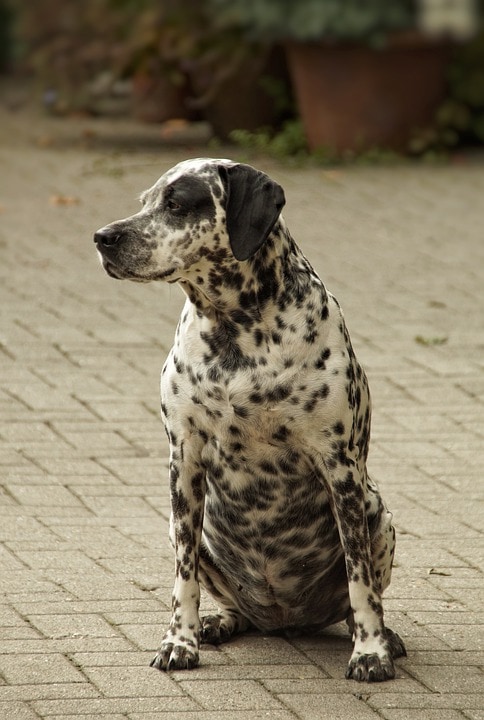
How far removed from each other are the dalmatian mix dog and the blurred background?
7511 millimetres

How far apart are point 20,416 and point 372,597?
9.73ft

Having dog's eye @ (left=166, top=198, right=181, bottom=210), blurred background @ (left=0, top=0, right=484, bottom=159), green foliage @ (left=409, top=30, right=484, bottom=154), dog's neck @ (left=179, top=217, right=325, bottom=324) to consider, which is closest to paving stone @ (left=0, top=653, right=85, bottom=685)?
dog's neck @ (left=179, top=217, right=325, bottom=324)

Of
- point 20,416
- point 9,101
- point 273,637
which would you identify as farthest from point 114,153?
point 273,637

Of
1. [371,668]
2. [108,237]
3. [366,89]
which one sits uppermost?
[108,237]

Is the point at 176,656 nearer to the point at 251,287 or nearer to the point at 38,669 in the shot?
the point at 38,669

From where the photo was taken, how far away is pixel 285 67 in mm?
13344

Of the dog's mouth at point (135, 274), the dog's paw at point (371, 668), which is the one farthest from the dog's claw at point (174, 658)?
the dog's mouth at point (135, 274)

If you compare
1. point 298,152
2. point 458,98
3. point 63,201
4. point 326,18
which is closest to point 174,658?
point 63,201

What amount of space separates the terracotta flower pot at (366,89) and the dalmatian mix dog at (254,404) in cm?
829

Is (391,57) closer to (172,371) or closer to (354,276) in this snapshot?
(354,276)

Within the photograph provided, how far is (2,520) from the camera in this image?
549 centimetres

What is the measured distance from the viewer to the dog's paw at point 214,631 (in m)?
4.46

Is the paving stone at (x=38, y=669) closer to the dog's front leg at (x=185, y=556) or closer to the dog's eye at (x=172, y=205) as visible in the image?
the dog's front leg at (x=185, y=556)

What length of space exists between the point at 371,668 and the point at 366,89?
29.0ft
